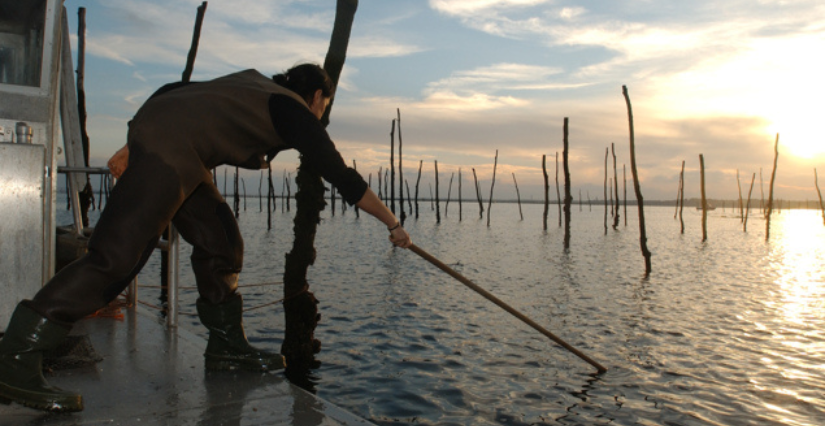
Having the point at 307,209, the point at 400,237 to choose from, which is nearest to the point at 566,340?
the point at 307,209

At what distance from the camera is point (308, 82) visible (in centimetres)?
303

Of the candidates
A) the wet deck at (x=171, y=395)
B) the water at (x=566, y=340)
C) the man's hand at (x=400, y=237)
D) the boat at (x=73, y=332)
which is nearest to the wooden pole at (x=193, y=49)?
the water at (x=566, y=340)

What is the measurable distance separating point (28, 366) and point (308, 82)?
1752 mm

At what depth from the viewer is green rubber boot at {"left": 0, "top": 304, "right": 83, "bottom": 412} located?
7.80ft

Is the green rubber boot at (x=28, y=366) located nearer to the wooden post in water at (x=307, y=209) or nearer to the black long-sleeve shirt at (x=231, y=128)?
the black long-sleeve shirt at (x=231, y=128)

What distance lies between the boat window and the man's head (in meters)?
Result: 1.61

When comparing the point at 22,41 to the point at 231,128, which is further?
the point at 22,41

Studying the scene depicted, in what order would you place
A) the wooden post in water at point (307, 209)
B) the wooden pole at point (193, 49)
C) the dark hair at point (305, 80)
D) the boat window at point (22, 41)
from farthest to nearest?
the wooden pole at point (193, 49)
the wooden post in water at point (307, 209)
the boat window at point (22, 41)
the dark hair at point (305, 80)

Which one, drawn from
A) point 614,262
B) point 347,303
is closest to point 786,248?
point 614,262

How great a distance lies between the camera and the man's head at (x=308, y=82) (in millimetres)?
3029

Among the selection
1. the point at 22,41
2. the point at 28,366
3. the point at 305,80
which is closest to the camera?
the point at 28,366

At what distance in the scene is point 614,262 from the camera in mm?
20031

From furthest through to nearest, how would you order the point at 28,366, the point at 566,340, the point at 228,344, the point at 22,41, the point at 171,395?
the point at 566,340 < the point at 22,41 < the point at 228,344 < the point at 171,395 < the point at 28,366

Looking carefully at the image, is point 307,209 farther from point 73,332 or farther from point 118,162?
point 118,162
